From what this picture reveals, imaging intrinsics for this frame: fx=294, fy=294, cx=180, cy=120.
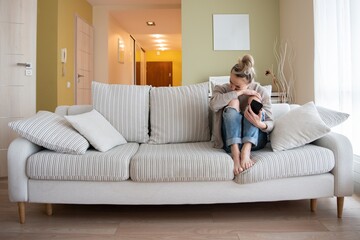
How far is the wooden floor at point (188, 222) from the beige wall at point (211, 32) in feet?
9.76

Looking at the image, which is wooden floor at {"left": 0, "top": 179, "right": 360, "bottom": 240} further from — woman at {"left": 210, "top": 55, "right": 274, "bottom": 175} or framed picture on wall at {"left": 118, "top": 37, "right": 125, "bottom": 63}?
framed picture on wall at {"left": 118, "top": 37, "right": 125, "bottom": 63}

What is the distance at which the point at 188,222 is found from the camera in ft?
6.01

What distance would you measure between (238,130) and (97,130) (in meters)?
0.95

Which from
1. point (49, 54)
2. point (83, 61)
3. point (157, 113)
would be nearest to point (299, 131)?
point (157, 113)

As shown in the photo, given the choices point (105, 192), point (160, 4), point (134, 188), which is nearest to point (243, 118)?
point (134, 188)

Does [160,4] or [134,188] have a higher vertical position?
[160,4]

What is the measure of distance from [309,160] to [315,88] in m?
1.71

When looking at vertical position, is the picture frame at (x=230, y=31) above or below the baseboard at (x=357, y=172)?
above

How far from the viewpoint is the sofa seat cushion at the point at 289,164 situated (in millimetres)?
1756

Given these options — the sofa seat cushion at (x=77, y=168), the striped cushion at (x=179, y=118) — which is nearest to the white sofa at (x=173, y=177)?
the sofa seat cushion at (x=77, y=168)

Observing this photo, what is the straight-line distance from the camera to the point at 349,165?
5.92 ft

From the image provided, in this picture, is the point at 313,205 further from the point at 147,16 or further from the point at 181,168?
the point at 147,16

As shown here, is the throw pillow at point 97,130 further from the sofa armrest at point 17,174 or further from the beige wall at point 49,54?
the beige wall at point 49,54

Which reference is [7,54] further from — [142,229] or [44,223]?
[142,229]
